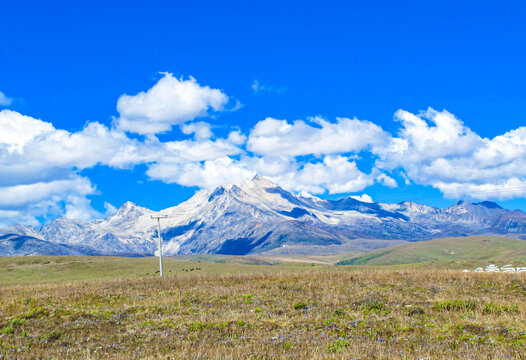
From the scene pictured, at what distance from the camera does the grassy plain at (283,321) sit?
16.6m

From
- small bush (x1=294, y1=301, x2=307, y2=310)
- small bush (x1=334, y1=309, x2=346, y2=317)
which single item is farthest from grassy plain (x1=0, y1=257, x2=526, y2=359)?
small bush (x1=294, y1=301, x2=307, y2=310)

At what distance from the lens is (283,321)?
21.5m

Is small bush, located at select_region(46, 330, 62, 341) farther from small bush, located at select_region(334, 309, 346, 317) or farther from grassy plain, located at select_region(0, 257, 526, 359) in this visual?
small bush, located at select_region(334, 309, 346, 317)

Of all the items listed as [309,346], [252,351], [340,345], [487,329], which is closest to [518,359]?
[487,329]

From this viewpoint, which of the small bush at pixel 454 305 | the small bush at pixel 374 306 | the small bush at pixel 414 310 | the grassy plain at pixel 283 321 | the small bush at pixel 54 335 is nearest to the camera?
the grassy plain at pixel 283 321

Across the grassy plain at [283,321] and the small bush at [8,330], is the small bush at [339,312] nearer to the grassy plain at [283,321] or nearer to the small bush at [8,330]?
the grassy plain at [283,321]

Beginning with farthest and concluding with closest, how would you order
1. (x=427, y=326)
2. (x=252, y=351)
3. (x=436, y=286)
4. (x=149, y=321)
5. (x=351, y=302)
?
(x=436, y=286) < (x=351, y=302) < (x=149, y=321) < (x=427, y=326) < (x=252, y=351)

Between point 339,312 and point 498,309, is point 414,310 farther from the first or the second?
point 498,309

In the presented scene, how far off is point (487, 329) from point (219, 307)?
1406 cm

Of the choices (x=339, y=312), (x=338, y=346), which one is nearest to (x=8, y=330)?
(x=338, y=346)

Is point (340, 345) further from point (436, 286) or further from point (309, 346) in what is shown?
point (436, 286)

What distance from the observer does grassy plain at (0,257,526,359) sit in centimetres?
1656

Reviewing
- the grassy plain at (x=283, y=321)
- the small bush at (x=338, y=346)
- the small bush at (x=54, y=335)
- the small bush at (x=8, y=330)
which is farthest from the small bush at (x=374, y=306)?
the small bush at (x=8, y=330)

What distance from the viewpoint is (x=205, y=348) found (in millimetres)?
17172
